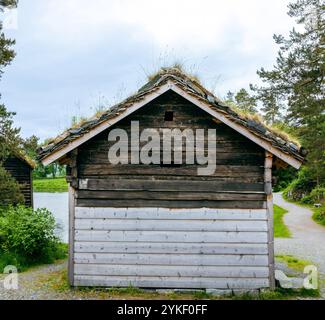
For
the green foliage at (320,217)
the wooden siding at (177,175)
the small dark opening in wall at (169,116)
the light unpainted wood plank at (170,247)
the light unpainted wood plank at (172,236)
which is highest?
the small dark opening in wall at (169,116)

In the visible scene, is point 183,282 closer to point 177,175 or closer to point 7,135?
point 177,175

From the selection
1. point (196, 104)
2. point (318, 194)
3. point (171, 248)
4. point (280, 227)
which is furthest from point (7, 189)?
point (318, 194)

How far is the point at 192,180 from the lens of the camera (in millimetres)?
9453

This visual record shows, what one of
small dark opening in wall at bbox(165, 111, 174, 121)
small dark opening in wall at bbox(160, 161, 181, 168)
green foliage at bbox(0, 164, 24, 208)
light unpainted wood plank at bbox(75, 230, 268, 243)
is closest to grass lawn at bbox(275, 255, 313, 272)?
light unpainted wood plank at bbox(75, 230, 268, 243)

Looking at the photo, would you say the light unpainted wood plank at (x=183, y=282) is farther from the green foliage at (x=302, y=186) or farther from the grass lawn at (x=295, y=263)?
the green foliage at (x=302, y=186)

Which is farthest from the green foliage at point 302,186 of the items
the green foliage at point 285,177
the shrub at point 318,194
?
the green foliage at point 285,177

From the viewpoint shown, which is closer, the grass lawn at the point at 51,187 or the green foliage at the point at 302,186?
the green foliage at the point at 302,186

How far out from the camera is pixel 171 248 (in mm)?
9414

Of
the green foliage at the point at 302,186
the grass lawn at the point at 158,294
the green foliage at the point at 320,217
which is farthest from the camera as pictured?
the green foliage at the point at 302,186

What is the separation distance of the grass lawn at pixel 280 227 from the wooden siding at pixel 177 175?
1433 cm

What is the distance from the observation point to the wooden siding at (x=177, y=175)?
939 centimetres

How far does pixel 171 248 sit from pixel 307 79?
21564 millimetres

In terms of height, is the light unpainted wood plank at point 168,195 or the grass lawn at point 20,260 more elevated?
the light unpainted wood plank at point 168,195

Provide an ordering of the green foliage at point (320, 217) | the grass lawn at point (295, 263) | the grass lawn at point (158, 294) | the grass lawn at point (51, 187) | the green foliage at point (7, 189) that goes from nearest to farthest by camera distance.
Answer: the grass lawn at point (158, 294)
the grass lawn at point (295, 263)
the green foliage at point (7, 189)
the green foliage at point (320, 217)
the grass lawn at point (51, 187)
